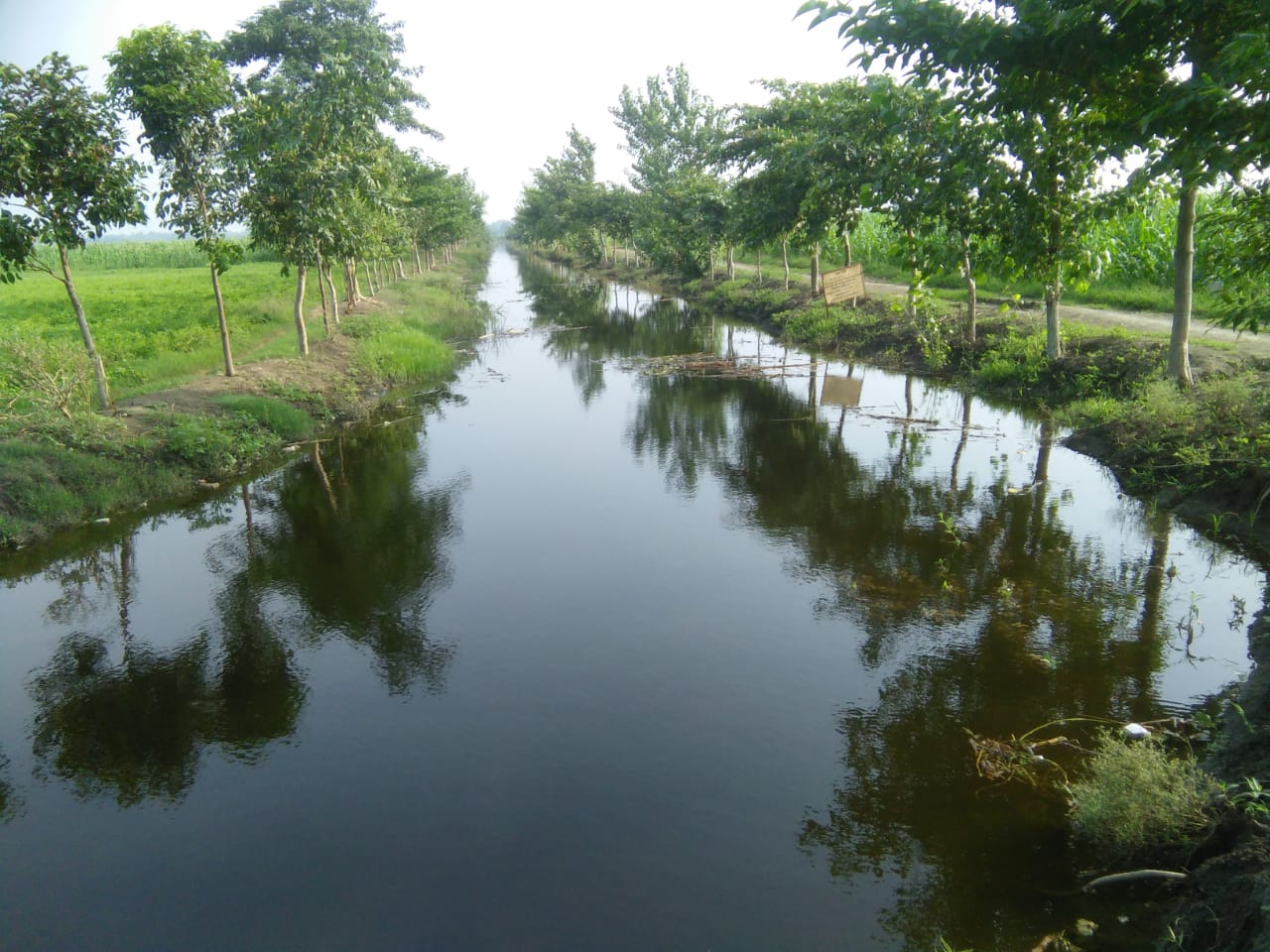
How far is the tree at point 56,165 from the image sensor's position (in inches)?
426

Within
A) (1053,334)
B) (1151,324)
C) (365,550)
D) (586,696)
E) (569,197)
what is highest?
(569,197)

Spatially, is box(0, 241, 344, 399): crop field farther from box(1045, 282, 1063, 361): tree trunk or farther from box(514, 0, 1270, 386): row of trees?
box(1045, 282, 1063, 361): tree trunk

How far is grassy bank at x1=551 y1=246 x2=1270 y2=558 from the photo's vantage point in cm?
964

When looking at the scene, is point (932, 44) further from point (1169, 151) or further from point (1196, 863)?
point (1196, 863)

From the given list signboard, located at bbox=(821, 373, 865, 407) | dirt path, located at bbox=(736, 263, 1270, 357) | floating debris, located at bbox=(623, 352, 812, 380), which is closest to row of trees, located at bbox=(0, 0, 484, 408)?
floating debris, located at bbox=(623, 352, 812, 380)

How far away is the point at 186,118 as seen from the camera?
1348 cm

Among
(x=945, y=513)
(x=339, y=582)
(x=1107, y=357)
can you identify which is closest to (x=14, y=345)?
(x=339, y=582)

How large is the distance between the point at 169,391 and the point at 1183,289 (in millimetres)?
16797

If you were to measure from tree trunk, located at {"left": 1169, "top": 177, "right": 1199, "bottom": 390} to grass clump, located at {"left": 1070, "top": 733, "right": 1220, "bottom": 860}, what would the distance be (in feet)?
26.9

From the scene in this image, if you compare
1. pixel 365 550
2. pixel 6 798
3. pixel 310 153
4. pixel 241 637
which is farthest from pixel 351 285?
pixel 6 798

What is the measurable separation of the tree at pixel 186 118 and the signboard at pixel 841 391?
12.3m

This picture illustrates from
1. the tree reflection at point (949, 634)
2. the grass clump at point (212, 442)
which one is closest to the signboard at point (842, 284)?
the tree reflection at point (949, 634)

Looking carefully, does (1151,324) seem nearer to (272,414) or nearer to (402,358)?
(402,358)

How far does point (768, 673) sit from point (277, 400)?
1235cm
